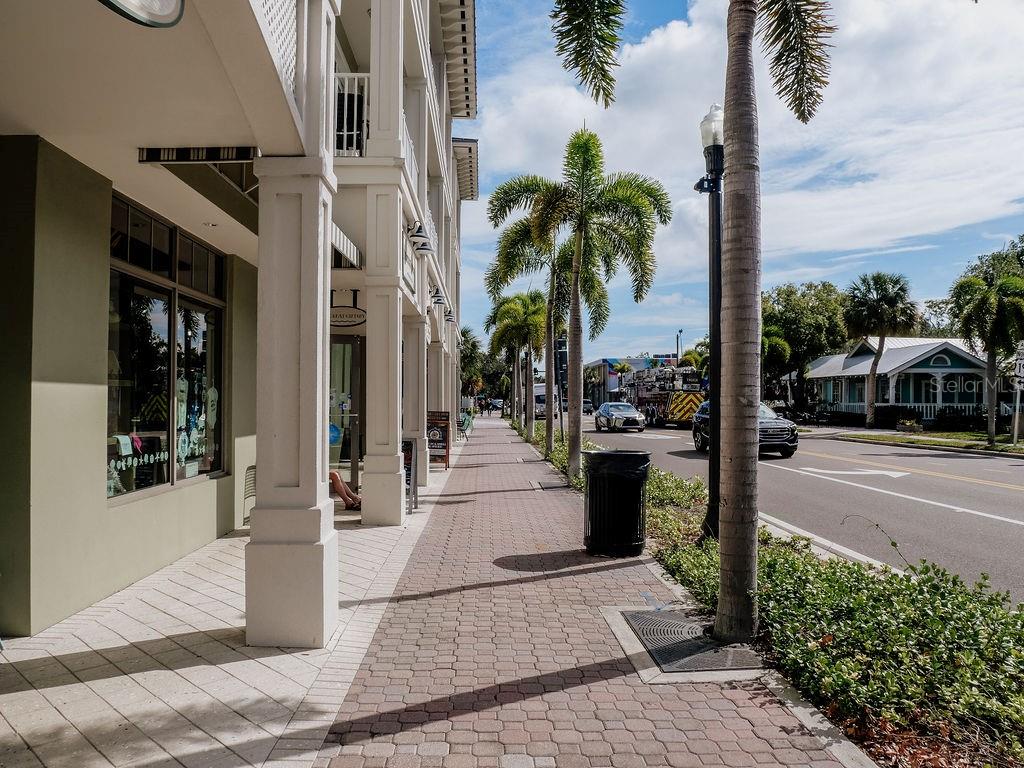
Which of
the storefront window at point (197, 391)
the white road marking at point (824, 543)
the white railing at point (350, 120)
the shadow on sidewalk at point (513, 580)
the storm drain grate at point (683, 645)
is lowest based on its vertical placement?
the white road marking at point (824, 543)

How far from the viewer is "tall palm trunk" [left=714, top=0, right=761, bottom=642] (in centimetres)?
528

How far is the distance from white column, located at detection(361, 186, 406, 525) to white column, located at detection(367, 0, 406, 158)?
0.88 metres

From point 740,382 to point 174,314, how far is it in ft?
18.7

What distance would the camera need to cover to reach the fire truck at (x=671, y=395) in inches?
1668

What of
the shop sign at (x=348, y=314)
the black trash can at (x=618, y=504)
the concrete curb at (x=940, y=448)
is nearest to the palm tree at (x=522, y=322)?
the concrete curb at (x=940, y=448)

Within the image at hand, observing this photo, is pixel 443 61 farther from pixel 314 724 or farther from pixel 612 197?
pixel 314 724

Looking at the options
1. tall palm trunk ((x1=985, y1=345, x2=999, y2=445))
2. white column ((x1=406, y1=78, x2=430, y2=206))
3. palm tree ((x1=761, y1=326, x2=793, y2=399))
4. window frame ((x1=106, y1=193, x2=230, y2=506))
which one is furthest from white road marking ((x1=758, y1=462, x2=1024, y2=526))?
palm tree ((x1=761, y1=326, x2=793, y2=399))

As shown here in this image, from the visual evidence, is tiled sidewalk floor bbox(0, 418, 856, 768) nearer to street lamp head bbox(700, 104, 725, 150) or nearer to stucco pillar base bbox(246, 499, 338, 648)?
stucco pillar base bbox(246, 499, 338, 648)

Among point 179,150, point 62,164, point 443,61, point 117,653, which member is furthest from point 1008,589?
point 443,61

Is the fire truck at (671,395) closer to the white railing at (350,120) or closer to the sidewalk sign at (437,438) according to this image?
the sidewalk sign at (437,438)

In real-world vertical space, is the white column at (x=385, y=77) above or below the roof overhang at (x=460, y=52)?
below

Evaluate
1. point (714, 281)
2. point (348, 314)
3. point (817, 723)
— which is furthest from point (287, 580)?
point (348, 314)

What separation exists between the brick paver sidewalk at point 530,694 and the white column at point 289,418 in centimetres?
72

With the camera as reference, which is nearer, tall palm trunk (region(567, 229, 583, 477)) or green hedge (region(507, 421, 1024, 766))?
green hedge (region(507, 421, 1024, 766))
